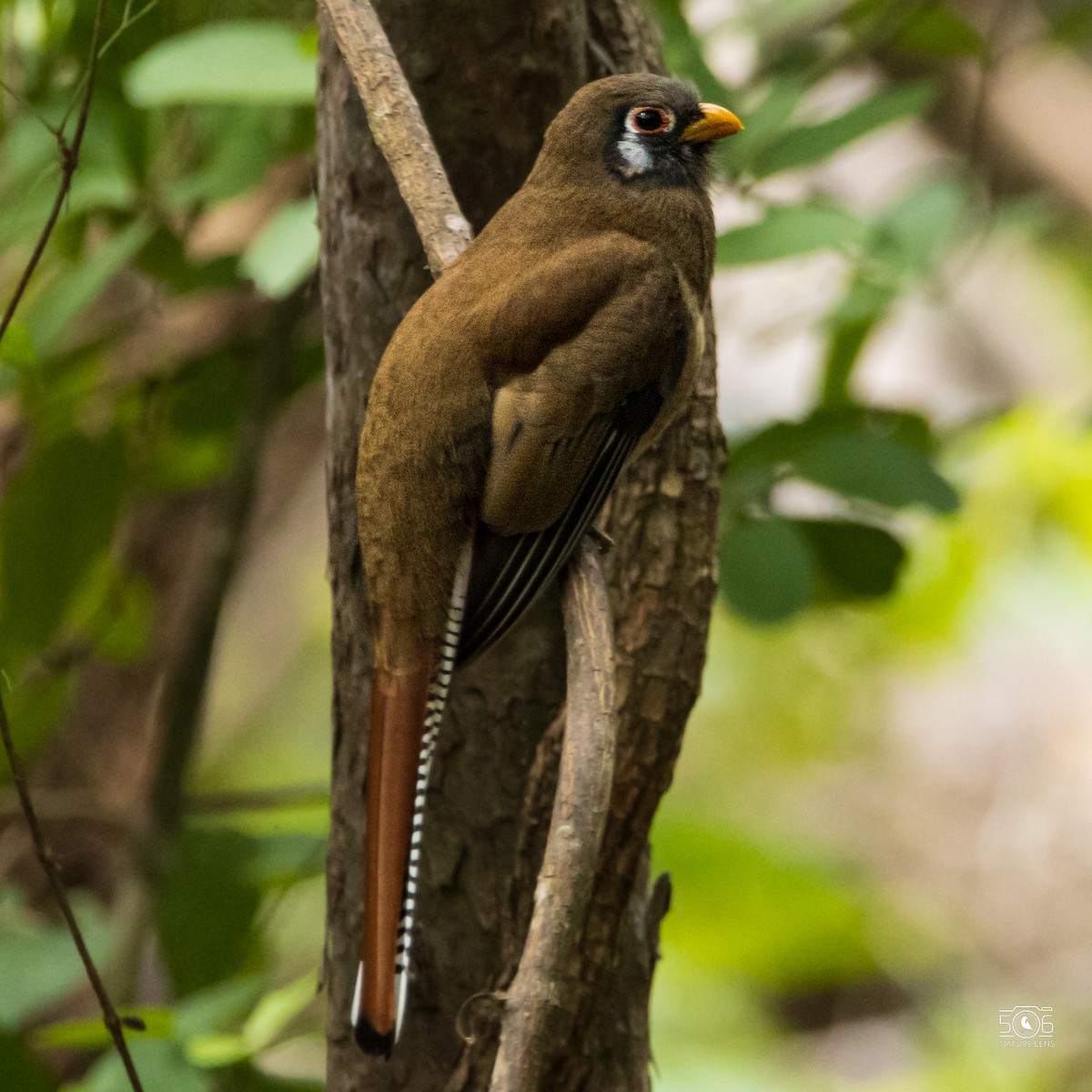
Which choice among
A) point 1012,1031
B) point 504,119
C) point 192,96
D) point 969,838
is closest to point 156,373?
point 192,96

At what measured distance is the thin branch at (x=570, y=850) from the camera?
60.8 inches

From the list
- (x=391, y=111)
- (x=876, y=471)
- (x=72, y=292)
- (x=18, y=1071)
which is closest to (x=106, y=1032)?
(x=18, y=1071)

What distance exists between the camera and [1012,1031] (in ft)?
16.8

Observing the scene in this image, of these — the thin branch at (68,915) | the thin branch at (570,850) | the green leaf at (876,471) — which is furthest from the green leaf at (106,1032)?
the green leaf at (876,471)

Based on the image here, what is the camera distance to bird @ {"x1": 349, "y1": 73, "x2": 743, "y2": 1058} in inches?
82.0

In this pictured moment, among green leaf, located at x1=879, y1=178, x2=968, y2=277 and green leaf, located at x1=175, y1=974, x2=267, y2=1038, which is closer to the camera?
green leaf, located at x1=175, y1=974, x2=267, y2=1038

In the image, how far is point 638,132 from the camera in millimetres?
2418

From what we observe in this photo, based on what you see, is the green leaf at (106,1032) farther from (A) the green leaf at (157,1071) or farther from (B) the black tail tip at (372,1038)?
(B) the black tail tip at (372,1038)

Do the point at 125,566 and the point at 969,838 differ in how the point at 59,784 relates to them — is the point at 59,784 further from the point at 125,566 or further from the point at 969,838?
the point at 969,838

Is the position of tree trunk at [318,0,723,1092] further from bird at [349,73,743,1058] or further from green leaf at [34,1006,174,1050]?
green leaf at [34,1006,174,1050]

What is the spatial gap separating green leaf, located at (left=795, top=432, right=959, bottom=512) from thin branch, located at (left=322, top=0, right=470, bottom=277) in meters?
0.88

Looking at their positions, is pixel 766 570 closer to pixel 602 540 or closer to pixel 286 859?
pixel 602 540

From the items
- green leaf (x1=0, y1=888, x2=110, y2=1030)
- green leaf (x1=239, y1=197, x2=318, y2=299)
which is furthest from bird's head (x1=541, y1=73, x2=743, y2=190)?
green leaf (x1=0, y1=888, x2=110, y2=1030)

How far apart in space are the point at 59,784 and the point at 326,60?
88.3 inches
